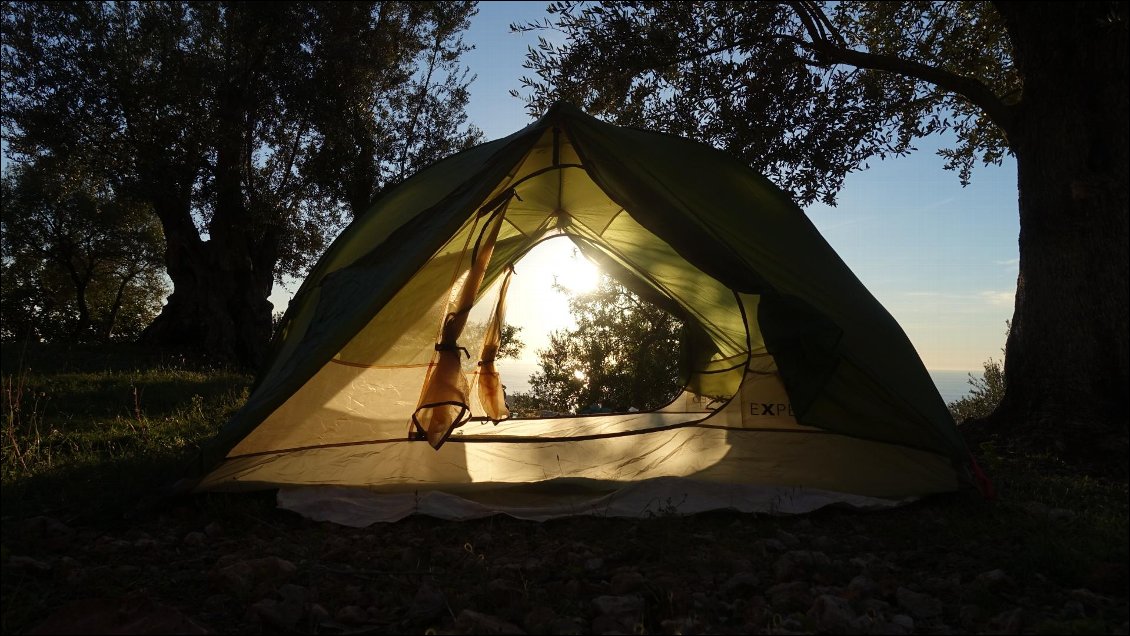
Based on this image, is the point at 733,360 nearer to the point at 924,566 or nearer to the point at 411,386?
the point at 411,386

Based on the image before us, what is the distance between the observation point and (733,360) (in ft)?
23.9

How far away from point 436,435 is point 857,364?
2600 millimetres

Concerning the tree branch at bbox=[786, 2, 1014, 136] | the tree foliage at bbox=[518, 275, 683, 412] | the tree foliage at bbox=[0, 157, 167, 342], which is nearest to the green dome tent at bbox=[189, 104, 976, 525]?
the tree branch at bbox=[786, 2, 1014, 136]

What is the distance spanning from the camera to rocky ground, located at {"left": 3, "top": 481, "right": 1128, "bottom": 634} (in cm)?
264

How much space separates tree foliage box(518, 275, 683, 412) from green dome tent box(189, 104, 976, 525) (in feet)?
13.5

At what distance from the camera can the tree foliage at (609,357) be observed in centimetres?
1048

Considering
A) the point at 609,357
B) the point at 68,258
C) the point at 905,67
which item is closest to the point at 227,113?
the point at 609,357

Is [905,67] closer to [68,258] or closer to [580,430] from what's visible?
[580,430]

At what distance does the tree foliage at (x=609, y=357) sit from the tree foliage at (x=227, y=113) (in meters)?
4.43

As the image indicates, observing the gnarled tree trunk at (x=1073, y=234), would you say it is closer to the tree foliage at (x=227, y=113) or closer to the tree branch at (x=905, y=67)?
the tree branch at (x=905, y=67)

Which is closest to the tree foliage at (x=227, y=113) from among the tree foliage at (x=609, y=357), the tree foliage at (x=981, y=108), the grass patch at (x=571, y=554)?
the tree foliage at (x=609, y=357)

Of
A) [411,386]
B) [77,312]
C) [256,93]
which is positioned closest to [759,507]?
[411,386]

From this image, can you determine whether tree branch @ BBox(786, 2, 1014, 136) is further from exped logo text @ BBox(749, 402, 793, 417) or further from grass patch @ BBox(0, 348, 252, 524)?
grass patch @ BBox(0, 348, 252, 524)

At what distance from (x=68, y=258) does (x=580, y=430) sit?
80.3ft
